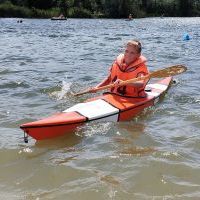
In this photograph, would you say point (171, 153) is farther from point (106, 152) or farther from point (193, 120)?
point (193, 120)

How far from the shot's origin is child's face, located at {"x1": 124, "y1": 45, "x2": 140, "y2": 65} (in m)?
7.02

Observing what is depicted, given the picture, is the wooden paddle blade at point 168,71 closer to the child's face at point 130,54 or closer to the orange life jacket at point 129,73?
the orange life jacket at point 129,73

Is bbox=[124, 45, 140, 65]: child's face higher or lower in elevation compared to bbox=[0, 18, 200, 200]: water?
higher

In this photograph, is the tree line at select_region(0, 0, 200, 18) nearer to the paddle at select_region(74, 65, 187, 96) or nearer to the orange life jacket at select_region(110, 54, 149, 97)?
the paddle at select_region(74, 65, 187, 96)

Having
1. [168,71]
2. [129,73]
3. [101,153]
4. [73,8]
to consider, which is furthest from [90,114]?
[73,8]

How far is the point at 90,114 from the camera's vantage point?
605 cm

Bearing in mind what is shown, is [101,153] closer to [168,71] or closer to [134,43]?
[134,43]

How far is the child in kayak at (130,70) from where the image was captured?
275 inches

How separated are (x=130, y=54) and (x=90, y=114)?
4.90ft

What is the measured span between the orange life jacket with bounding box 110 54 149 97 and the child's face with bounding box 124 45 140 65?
64 millimetres

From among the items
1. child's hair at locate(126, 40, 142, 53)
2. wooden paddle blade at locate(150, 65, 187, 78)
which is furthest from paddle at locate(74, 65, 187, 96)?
child's hair at locate(126, 40, 142, 53)

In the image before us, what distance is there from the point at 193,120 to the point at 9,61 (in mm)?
7401

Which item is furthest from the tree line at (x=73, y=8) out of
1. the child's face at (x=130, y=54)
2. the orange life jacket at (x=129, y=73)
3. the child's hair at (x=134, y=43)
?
the child's hair at (x=134, y=43)

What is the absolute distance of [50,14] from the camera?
69312 millimetres
